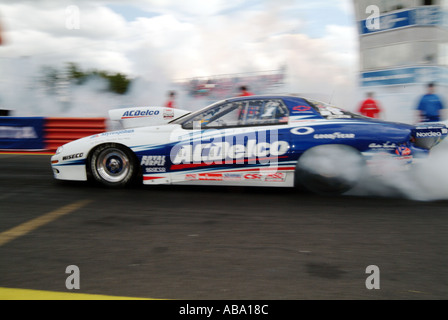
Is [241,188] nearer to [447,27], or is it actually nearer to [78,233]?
[78,233]

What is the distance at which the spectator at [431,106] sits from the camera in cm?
776

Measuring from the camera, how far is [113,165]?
16.5 ft

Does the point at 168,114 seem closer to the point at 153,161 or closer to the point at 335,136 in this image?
the point at 153,161

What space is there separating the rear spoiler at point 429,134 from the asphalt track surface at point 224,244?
682mm

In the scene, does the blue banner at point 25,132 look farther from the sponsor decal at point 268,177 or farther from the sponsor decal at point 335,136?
the sponsor decal at point 335,136

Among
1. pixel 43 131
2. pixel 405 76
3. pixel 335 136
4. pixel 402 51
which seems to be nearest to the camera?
pixel 335 136

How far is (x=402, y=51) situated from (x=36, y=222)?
51.6ft

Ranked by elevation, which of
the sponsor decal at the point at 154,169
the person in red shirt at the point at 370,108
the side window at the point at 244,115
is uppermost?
the person in red shirt at the point at 370,108

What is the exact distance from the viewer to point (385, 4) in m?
16.3

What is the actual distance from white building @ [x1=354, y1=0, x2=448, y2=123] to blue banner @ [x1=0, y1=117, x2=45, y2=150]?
11280 millimetres

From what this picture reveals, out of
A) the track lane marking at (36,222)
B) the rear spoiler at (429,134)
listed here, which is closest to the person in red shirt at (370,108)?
the rear spoiler at (429,134)

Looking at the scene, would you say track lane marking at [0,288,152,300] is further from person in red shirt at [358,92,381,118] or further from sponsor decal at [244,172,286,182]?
person in red shirt at [358,92,381,118]

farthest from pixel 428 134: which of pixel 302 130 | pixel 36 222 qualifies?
pixel 36 222

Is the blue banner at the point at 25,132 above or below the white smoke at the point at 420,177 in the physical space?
above
